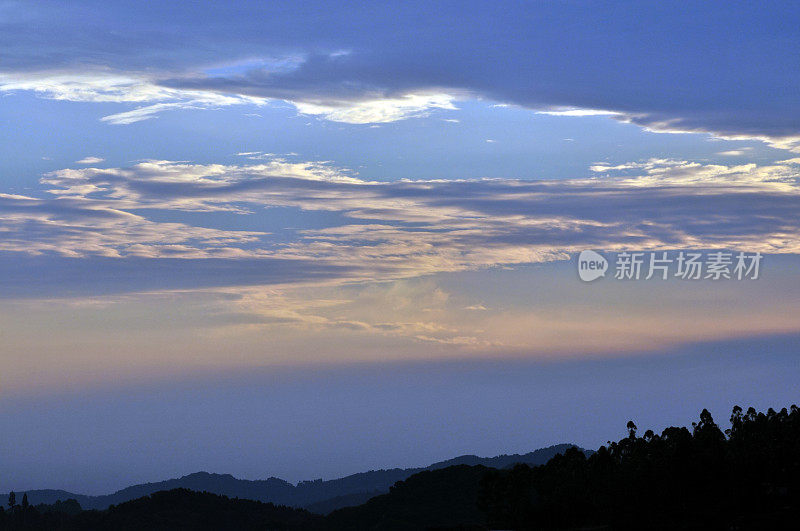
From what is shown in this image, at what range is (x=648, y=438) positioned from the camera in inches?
4643

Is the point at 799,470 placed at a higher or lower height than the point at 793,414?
lower

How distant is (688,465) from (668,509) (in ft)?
20.4

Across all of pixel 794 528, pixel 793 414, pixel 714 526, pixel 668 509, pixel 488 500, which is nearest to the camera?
pixel 794 528

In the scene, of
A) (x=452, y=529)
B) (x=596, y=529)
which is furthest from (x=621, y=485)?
(x=452, y=529)

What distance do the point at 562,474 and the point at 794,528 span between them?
1310 inches

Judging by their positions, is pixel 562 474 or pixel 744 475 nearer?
pixel 744 475

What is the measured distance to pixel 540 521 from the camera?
387 ft

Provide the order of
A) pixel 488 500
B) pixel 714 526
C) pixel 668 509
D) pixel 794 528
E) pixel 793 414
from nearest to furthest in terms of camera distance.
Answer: pixel 794 528 → pixel 714 526 → pixel 668 509 → pixel 793 414 → pixel 488 500

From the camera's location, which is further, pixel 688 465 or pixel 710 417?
pixel 710 417

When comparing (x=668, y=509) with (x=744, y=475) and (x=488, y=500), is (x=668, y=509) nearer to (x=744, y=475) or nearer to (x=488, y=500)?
(x=744, y=475)

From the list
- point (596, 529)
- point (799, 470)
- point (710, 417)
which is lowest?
point (596, 529)

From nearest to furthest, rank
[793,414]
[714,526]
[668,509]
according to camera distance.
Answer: [714,526] → [668,509] → [793,414]

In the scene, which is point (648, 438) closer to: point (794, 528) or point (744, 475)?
point (744, 475)

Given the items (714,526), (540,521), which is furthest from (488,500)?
(714,526)
